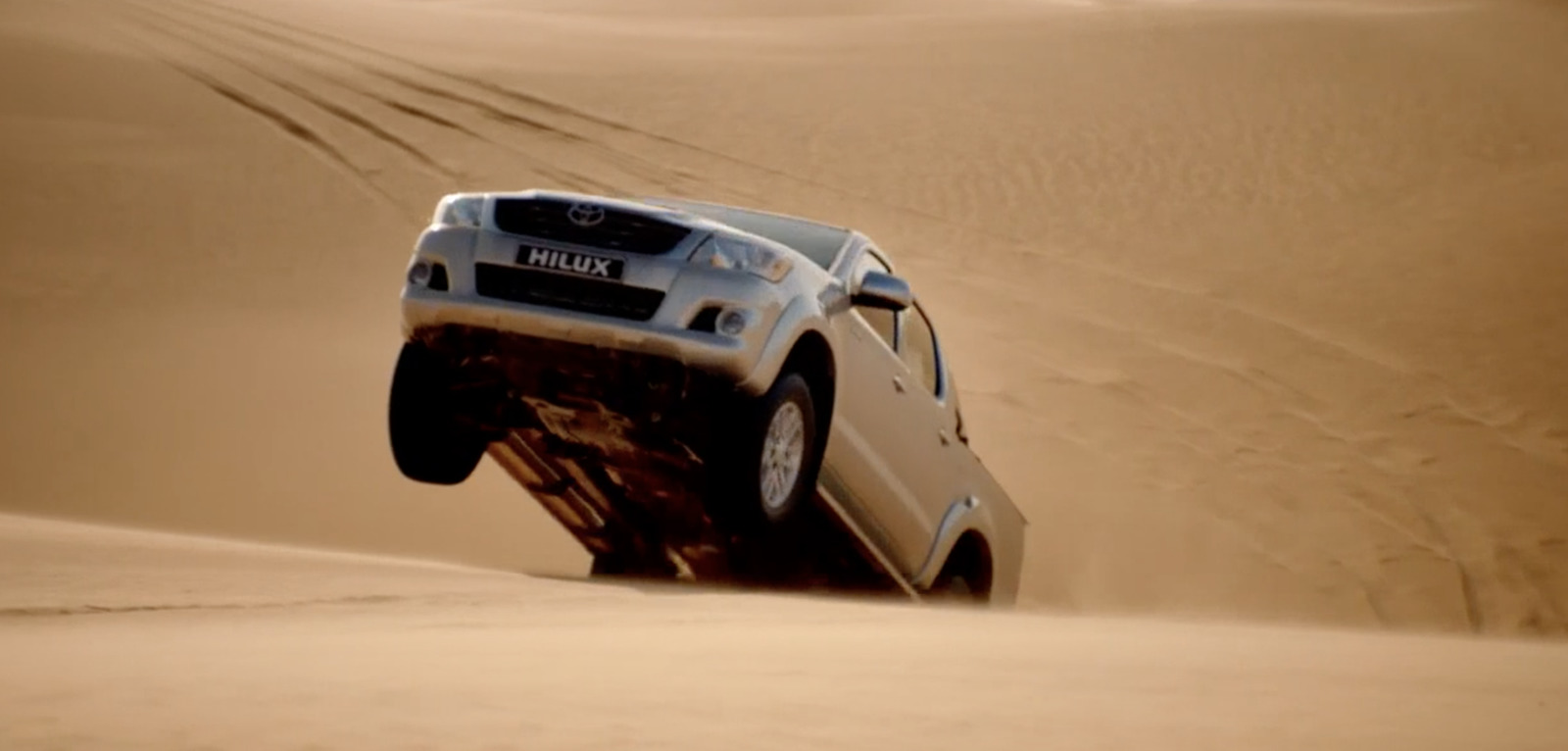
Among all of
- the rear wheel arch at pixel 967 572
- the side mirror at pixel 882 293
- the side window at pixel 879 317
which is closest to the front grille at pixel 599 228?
the side mirror at pixel 882 293

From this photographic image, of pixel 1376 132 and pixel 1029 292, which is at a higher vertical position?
pixel 1376 132

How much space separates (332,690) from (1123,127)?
77.9 feet

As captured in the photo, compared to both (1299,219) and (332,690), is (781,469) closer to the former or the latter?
(332,690)

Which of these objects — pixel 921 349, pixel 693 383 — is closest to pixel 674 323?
pixel 693 383

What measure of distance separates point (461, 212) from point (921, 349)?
7.14 feet

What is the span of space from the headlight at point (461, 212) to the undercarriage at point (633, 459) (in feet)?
1.32

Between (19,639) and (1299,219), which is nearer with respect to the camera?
(19,639)

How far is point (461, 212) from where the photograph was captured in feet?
A: 26.3

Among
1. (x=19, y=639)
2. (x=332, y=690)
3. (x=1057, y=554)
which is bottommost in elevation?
(x=1057, y=554)

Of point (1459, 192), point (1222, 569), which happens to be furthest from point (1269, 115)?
point (1222, 569)

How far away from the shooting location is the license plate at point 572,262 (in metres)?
7.71

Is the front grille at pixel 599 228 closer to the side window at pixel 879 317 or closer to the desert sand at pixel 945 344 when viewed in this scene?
the side window at pixel 879 317

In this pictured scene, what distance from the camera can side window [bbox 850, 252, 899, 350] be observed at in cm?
875

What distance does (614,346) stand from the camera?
7.66m
